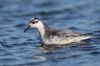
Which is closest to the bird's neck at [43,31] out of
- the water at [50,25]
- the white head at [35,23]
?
the white head at [35,23]

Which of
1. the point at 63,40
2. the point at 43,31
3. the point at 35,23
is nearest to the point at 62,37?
the point at 63,40

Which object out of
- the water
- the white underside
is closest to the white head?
the water

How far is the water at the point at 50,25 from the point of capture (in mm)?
18766

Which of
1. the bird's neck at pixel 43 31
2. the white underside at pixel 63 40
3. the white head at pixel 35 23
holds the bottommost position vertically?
the white underside at pixel 63 40

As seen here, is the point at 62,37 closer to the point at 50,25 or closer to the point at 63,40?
the point at 63,40

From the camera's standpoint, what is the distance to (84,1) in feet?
99.9

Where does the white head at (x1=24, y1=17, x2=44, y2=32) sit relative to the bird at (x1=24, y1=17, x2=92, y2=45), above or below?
above

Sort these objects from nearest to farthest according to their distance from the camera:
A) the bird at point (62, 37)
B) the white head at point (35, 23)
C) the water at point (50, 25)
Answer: the water at point (50, 25) → the bird at point (62, 37) → the white head at point (35, 23)

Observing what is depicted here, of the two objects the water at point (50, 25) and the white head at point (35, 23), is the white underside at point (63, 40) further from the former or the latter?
the white head at point (35, 23)

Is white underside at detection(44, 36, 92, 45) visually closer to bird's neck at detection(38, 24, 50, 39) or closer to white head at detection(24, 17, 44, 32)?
bird's neck at detection(38, 24, 50, 39)

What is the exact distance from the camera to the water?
18.8m

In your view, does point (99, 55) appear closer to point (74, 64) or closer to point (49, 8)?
point (74, 64)

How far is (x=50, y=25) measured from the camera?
25250 millimetres

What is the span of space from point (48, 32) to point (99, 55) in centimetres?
281
